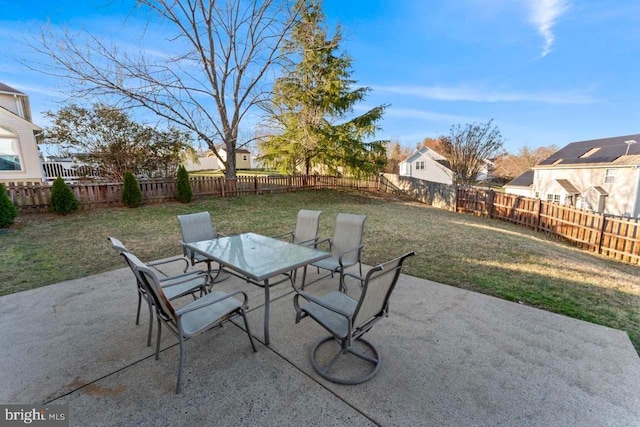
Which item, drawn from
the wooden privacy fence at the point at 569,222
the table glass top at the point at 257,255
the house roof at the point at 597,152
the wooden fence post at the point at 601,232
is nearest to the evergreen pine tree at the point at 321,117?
the wooden privacy fence at the point at 569,222

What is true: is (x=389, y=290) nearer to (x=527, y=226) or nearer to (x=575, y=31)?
(x=527, y=226)

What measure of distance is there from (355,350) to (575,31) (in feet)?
41.8

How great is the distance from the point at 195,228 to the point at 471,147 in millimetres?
14566

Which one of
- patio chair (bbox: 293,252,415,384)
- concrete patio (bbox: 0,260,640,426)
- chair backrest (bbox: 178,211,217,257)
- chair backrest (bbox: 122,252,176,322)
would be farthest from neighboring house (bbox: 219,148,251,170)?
patio chair (bbox: 293,252,415,384)

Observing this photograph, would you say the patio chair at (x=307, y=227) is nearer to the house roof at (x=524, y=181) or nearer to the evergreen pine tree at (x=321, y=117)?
the evergreen pine tree at (x=321, y=117)

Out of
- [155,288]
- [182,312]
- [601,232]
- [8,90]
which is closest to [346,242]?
[182,312]

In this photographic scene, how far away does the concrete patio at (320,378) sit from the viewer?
1619 mm

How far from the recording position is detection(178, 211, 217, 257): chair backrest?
148 inches

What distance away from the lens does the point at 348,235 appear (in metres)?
3.63

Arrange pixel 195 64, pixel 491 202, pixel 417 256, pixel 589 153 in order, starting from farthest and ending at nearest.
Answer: pixel 589 153 → pixel 491 202 → pixel 195 64 → pixel 417 256

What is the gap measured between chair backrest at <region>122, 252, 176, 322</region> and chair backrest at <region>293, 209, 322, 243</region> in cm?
222

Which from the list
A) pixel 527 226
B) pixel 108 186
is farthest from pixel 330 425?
pixel 527 226

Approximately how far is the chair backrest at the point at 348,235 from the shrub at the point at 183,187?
27.0ft

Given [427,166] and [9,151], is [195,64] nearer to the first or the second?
[9,151]
